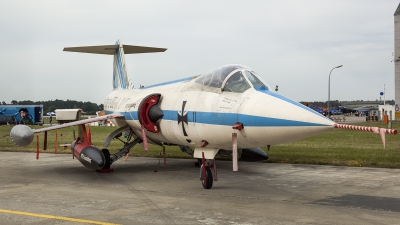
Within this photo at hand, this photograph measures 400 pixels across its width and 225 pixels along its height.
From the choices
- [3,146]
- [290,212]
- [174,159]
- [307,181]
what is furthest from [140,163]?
[3,146]

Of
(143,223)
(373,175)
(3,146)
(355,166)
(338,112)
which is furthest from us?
(338,112)

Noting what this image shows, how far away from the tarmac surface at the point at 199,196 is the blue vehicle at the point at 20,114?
50.7 meters

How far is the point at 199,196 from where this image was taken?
33.8 ft

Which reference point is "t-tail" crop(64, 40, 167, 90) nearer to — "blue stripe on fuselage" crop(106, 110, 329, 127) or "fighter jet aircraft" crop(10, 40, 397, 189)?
"fighter jet aircraft" crop(10, 40, 397, 189)

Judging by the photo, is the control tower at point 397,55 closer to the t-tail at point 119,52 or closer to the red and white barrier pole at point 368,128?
the t-tail at point 119,52

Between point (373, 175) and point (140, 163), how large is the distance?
862cm

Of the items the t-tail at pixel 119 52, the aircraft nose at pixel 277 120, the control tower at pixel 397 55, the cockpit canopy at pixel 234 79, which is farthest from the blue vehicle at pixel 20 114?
the aircraft nose at pixel 277 120

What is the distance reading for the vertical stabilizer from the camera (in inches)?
755

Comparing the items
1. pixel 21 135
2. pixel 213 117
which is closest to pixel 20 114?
pixel 21 135

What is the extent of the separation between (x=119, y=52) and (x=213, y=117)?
33.4ft

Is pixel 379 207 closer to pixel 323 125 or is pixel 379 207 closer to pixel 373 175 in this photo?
pixel 323 125

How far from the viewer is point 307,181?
1249cm

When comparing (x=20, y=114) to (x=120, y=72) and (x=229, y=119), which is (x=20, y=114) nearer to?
(x=120, y=72)

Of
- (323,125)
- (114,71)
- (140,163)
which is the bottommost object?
(140,163)
